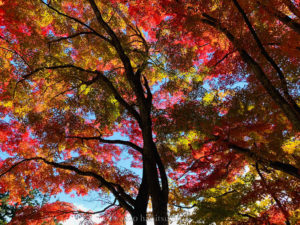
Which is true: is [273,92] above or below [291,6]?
below

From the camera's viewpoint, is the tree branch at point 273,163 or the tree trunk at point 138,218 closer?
the tree trunk at point 138,218

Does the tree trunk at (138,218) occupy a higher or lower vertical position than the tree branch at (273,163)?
lower

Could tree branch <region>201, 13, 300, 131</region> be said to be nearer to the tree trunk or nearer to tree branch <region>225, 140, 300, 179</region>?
tree branch <region>225, 140, 300, 179</region>

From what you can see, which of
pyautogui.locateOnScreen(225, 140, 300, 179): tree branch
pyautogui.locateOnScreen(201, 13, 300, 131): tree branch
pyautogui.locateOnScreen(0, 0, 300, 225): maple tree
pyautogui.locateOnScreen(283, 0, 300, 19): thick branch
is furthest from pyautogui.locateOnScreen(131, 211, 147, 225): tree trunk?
pyautogui.locateOnScreen(283, 0, 300, 19): thick branch

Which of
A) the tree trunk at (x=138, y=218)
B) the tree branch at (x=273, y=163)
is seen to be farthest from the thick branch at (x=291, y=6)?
the tree trunk at (x=138, y=218)

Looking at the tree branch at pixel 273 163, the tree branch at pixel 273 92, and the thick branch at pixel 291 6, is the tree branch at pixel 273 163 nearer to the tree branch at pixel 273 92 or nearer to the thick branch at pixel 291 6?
the tree branch at pixel 273 92

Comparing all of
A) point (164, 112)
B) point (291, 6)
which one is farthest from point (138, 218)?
point (291, 6)

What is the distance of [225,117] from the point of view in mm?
6559

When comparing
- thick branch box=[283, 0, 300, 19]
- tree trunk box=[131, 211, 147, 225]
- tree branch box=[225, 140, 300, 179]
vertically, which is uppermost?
thick branch box=[283, 0, 300, 19]

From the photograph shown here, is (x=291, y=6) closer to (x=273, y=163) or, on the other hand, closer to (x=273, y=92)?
(x=273, y=92)


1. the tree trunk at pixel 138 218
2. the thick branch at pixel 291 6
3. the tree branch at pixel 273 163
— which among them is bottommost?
the tree trunk at pixel 138 218

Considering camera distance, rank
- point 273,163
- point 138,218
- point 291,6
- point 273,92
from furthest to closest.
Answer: point 273,163 < point 138,218 < point 291,6 < point 273,92

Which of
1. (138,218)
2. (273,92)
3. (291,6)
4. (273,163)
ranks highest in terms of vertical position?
(291,6)

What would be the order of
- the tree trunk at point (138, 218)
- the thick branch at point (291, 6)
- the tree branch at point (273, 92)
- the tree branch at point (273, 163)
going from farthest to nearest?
the tree branch at point (273, 163)
the tree trunk at point (138, 218)
the thick branch at point (291, 6)
the tree branch at point (273, 92)
